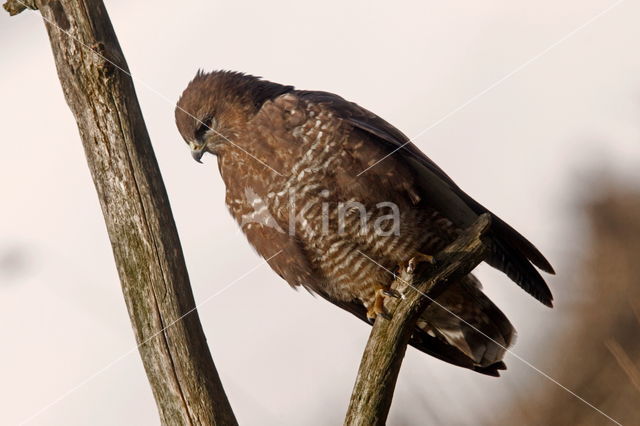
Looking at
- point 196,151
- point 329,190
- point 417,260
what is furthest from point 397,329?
point 196,151

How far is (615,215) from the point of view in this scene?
8141mm

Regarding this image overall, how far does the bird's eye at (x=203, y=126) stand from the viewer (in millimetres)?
4727

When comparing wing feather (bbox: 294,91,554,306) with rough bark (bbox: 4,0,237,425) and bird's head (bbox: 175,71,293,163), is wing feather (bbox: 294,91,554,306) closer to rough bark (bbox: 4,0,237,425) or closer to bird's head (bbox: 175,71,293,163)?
bird's head (bbox: 175,71,293,163)

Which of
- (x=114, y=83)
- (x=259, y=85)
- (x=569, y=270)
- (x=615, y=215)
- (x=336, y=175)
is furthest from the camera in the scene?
(x=615, y=215)

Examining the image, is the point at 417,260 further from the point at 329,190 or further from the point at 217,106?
the point at 217,106

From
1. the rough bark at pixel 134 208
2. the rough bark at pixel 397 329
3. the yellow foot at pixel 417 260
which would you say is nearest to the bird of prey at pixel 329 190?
the yellow foot at pixel 417 260

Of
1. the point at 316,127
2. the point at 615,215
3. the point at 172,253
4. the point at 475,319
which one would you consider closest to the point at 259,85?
the point at 316,127

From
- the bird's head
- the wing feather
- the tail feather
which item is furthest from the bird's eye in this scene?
the tail feather

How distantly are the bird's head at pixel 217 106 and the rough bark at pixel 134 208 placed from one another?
0.73 meters

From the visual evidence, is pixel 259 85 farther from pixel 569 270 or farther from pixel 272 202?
pixel 569 270

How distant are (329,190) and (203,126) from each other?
3.14 feet

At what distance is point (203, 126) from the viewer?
4734 millimetres

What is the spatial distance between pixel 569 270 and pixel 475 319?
277cm

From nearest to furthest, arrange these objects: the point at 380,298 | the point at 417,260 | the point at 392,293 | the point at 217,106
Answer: the point at 417,260 → the point at 392,293 → the point at 380,298 → the point at 217,106
